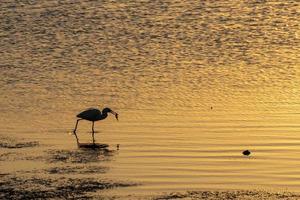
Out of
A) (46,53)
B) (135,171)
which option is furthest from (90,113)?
(46,53)

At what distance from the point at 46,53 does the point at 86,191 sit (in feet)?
51.6

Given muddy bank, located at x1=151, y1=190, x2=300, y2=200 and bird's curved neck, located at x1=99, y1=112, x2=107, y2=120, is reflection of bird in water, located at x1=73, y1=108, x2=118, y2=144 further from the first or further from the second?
muddy bank, located at x1=151, y1=190, x2=300, y2=200

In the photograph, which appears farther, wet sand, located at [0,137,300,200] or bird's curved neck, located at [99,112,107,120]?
bird's curved neck, located at [99,112,107,120]

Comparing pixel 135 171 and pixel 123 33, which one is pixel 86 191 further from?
pixel 123 33

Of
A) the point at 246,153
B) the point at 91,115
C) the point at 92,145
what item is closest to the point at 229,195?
the point at 246,153

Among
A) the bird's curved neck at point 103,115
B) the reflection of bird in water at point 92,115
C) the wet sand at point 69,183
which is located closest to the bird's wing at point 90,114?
the reflection of bird in water at point 92,115

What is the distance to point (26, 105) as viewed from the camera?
23891 millimetres

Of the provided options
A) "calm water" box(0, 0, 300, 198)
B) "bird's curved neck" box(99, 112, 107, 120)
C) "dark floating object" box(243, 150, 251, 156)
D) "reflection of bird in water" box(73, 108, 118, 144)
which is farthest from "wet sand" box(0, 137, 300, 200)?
"bird's curved neck" box(99, 112, 107, 120)

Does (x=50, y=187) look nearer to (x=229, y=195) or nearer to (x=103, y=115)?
(x=229, y=195)

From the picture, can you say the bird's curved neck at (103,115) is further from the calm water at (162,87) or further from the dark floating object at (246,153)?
the dark floating object at (246,153)

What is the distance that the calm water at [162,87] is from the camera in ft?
58.9

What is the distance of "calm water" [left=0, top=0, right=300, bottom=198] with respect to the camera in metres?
18.0

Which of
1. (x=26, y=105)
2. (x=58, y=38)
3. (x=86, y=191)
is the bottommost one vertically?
(x=86, y=191)

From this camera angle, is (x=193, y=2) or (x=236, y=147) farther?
(x=193, y=2)
